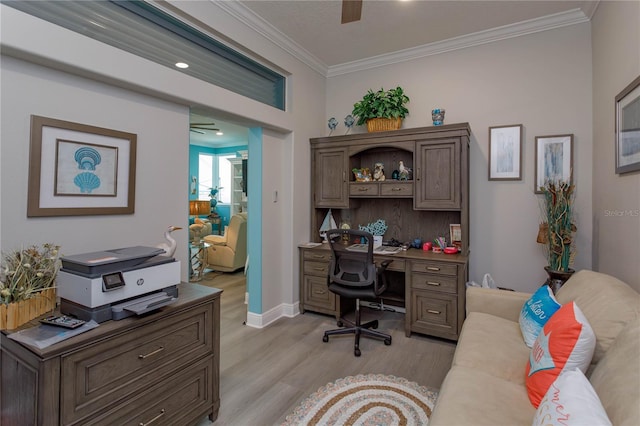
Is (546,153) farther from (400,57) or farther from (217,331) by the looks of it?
(217,331)

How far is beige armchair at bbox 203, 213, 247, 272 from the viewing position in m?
5.27

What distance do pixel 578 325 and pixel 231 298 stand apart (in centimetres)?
368

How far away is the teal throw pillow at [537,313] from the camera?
1.75 m

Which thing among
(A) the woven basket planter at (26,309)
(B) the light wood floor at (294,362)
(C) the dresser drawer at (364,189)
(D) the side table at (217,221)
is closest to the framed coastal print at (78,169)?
(A) the woven basket planter at (26,309)

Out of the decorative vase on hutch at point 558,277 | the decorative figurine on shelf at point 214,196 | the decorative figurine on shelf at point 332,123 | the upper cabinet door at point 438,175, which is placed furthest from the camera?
the decorative figurine on shelf at point 214,196

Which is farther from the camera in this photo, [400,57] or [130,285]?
[400,57]

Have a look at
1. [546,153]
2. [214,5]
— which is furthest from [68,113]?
[546,153]

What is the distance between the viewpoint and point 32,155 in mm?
1626

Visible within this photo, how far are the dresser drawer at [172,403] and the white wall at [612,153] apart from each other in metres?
2.55

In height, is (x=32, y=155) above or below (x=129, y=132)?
below

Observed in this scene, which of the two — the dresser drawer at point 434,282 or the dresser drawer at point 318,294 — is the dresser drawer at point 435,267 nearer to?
the dresser drawer at point 434,282

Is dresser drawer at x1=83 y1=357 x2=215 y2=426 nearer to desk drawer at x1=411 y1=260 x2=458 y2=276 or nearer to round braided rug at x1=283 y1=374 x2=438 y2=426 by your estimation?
round braided rug at x1=283 y1=374 x2=438 y2=426

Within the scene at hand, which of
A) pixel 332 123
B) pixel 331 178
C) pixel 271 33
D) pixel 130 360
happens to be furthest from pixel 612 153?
pixel 130 360

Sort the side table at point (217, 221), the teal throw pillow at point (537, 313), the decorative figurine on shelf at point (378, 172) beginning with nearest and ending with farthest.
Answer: the teal throw pillow at point (537, 313) < the decorative figurine on shelf at point (378, 172) < the side table at point (217, 221)
